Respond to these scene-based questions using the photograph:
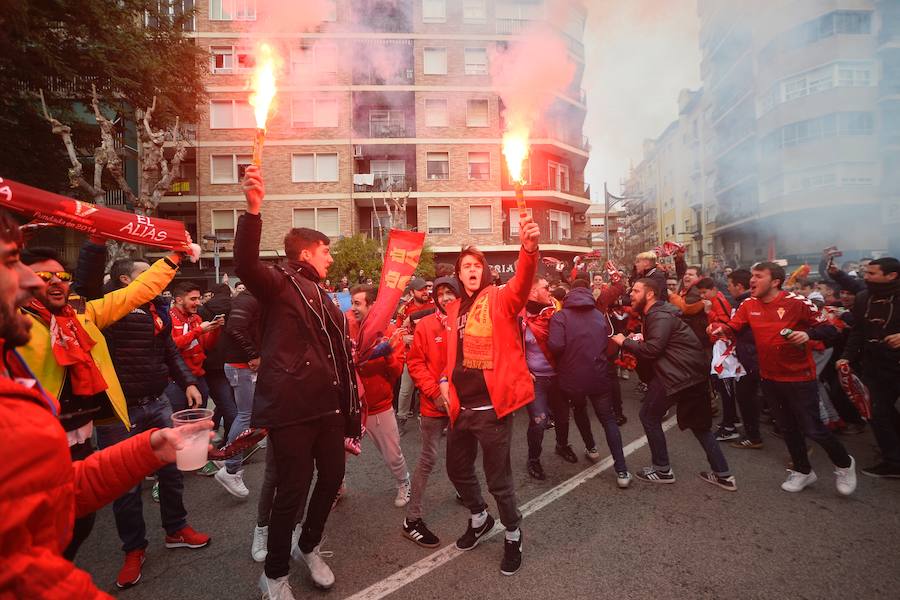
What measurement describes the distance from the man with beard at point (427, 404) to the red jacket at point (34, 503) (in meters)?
2.64

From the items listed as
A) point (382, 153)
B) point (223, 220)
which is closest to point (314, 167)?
point (382, 153)

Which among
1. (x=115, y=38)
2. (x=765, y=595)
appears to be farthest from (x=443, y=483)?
(x=115, y=38)

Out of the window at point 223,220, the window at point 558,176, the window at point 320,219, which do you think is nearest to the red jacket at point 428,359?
the window at point 320,219

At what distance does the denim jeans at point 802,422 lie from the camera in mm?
4176

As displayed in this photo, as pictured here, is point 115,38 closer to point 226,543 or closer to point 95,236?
A: point 95,236

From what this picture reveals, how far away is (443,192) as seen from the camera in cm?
2812

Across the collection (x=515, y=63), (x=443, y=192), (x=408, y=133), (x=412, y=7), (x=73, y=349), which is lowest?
(x=73, y=349)

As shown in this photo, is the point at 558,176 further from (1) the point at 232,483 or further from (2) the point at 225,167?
(1) the point at 232,483

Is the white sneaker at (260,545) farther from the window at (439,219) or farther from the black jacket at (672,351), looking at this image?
the window at (439,219)

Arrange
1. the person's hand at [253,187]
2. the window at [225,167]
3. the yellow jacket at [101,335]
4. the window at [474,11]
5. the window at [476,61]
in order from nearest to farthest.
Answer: the person's hand at [253,187] < the yellow jacket at [101,335] < the window at [474,11] < the window at [476,61] < the window at [225,167]

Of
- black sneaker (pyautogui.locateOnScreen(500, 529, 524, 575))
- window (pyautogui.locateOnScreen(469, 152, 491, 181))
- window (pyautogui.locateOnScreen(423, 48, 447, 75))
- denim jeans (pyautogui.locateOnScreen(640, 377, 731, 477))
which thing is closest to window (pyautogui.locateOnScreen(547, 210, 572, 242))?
window (pyautogui.locateOnScreen(469, 152, 491, 181))

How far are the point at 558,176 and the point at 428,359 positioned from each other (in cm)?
2879

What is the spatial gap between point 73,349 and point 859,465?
6.92 m

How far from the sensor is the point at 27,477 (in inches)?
38.5
